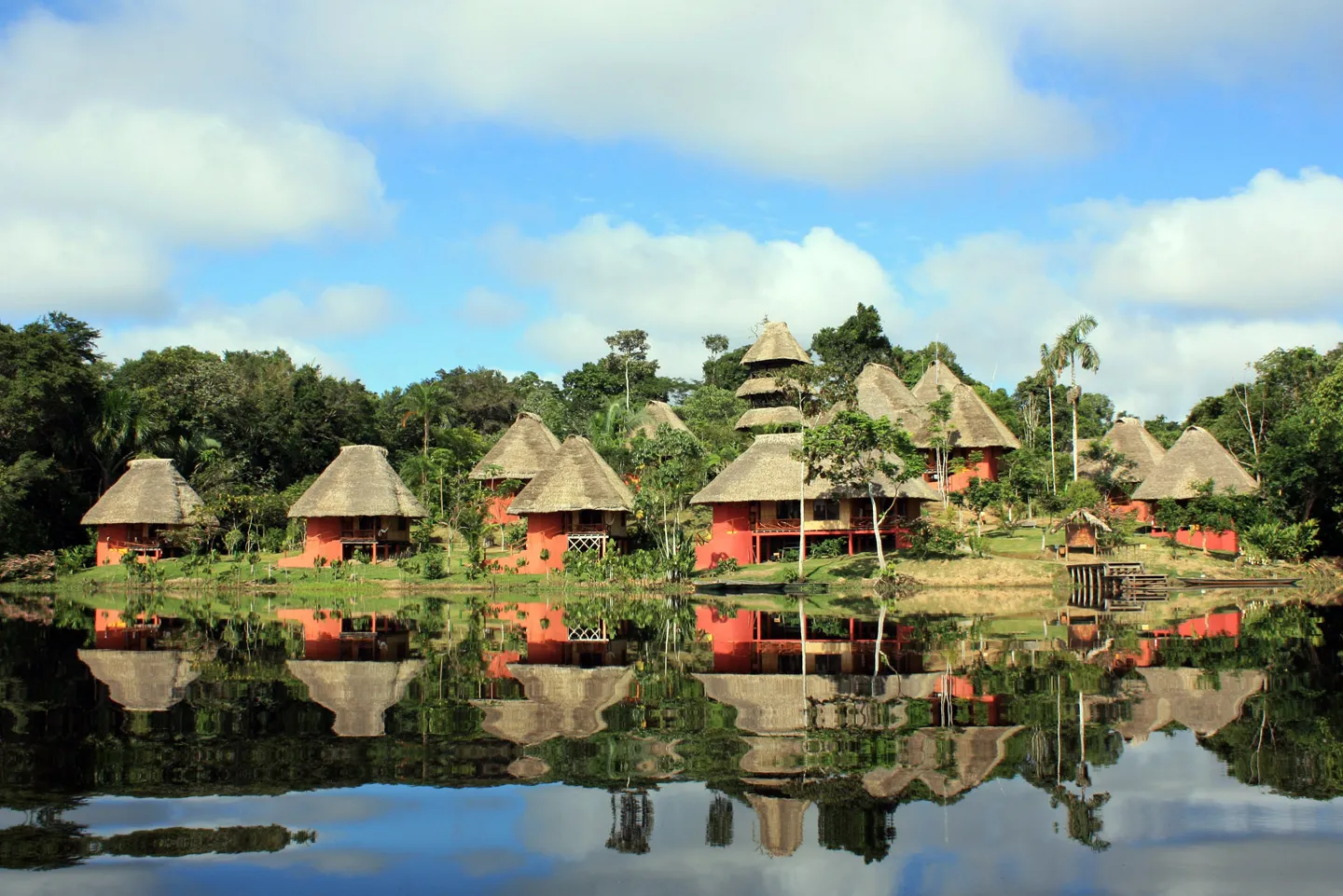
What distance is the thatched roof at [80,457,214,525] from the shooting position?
42.9 m

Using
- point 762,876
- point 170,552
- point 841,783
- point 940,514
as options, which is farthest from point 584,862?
point 170,552

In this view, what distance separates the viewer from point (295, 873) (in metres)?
7.64

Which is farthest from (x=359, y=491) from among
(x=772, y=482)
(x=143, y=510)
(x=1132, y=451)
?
(x=1132, y=451)

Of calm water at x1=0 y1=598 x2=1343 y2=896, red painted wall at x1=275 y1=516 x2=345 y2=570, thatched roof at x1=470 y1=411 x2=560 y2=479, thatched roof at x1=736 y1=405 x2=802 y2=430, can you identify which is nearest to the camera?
calm water at x1=0 y1=598 x2=1343 y2=896

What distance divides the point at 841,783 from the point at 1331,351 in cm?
6013

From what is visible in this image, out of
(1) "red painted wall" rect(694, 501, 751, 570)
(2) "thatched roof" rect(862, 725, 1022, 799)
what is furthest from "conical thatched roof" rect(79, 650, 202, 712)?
(1) "red painted wall" rect(694, 501, 751, 570)

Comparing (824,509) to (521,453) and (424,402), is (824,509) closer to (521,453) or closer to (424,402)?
(521,453)

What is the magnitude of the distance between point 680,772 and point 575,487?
29895 mm

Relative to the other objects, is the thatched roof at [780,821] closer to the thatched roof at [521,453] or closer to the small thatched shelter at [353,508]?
the small thatched shelter at [353,508]

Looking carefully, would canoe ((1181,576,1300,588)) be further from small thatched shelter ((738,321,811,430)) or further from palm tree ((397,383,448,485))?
palm tree ((397,383,448,485))

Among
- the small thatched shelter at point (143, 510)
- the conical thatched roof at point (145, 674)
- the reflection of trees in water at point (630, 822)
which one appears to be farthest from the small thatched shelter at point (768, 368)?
the reflection of trees in water at point (630, 822)

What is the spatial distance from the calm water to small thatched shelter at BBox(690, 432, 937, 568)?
19262 millimetres

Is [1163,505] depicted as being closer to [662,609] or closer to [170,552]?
[662,609]

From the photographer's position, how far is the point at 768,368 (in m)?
51.2
